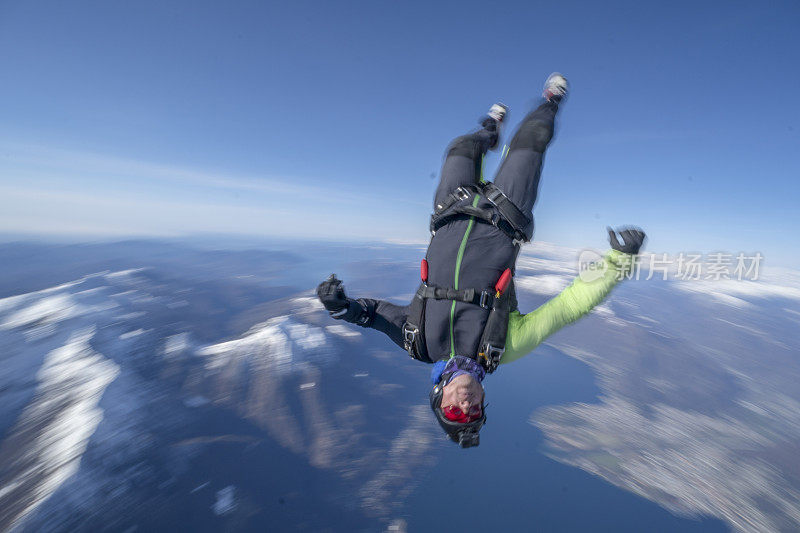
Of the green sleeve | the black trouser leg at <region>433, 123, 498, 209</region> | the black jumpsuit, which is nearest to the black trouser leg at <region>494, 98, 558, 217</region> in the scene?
the black jumpsuit

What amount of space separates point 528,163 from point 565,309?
1332 millimetres

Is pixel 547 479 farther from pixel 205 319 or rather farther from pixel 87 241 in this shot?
pixel 87 241

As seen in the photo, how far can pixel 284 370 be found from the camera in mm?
49219

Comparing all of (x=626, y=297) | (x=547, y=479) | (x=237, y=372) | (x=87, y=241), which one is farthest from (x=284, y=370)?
(x=87, y=241)

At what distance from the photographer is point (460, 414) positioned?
7.86ft

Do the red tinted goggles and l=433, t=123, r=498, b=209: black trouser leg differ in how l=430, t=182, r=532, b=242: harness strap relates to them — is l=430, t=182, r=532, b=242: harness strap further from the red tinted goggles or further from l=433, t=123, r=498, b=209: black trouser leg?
the red tinted goggles

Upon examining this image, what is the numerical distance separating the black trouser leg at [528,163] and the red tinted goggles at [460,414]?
5.89 feet

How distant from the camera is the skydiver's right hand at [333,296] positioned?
2.91 metres

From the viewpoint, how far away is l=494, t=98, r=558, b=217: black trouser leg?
2609mm

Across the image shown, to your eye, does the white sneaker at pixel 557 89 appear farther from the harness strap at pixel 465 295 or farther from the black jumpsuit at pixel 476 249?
the harness strap at pixel 465 295

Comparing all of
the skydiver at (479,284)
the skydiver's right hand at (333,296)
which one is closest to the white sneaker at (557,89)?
the skydiver at (479,284)

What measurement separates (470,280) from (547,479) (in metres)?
46.3

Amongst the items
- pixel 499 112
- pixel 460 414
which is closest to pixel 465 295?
pixel 460 414

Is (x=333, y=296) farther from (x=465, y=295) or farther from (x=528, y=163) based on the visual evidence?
(x=528, y=163)
